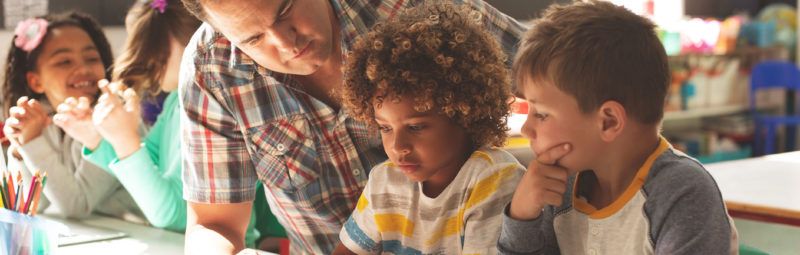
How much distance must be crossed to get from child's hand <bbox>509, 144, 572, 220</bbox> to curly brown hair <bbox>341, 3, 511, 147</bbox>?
15 centimetres

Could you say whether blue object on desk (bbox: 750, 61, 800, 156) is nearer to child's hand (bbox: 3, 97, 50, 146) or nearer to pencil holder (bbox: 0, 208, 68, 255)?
child's hand (bbox: 3, 97, 50, 146)

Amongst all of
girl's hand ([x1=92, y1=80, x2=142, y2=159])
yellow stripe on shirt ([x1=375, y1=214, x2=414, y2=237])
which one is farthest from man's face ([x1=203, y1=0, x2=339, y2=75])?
girl's hand ([x1=92, y1=80, x2=142, y2=159])

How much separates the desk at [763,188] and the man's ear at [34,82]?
6.54 ft

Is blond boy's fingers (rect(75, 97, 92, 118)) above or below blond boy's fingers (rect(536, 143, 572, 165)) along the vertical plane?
below

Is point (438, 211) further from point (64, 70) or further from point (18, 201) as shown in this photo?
point (64, 70)

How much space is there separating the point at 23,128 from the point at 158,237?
74cm

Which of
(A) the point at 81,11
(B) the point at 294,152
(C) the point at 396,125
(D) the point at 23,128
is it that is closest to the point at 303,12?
(C) the point at 396,125

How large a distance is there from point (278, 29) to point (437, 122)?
0.92 ft

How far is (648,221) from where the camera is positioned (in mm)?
889

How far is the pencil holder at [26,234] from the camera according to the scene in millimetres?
1091

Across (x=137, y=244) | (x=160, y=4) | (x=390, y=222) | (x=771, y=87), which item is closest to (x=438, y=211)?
(x=390, y=222)

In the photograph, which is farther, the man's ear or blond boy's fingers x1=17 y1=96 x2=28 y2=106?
the man's ear

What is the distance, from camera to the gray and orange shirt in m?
0.84

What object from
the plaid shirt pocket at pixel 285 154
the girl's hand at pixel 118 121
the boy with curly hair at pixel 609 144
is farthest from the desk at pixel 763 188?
the girl's hand at pixel 118 121
